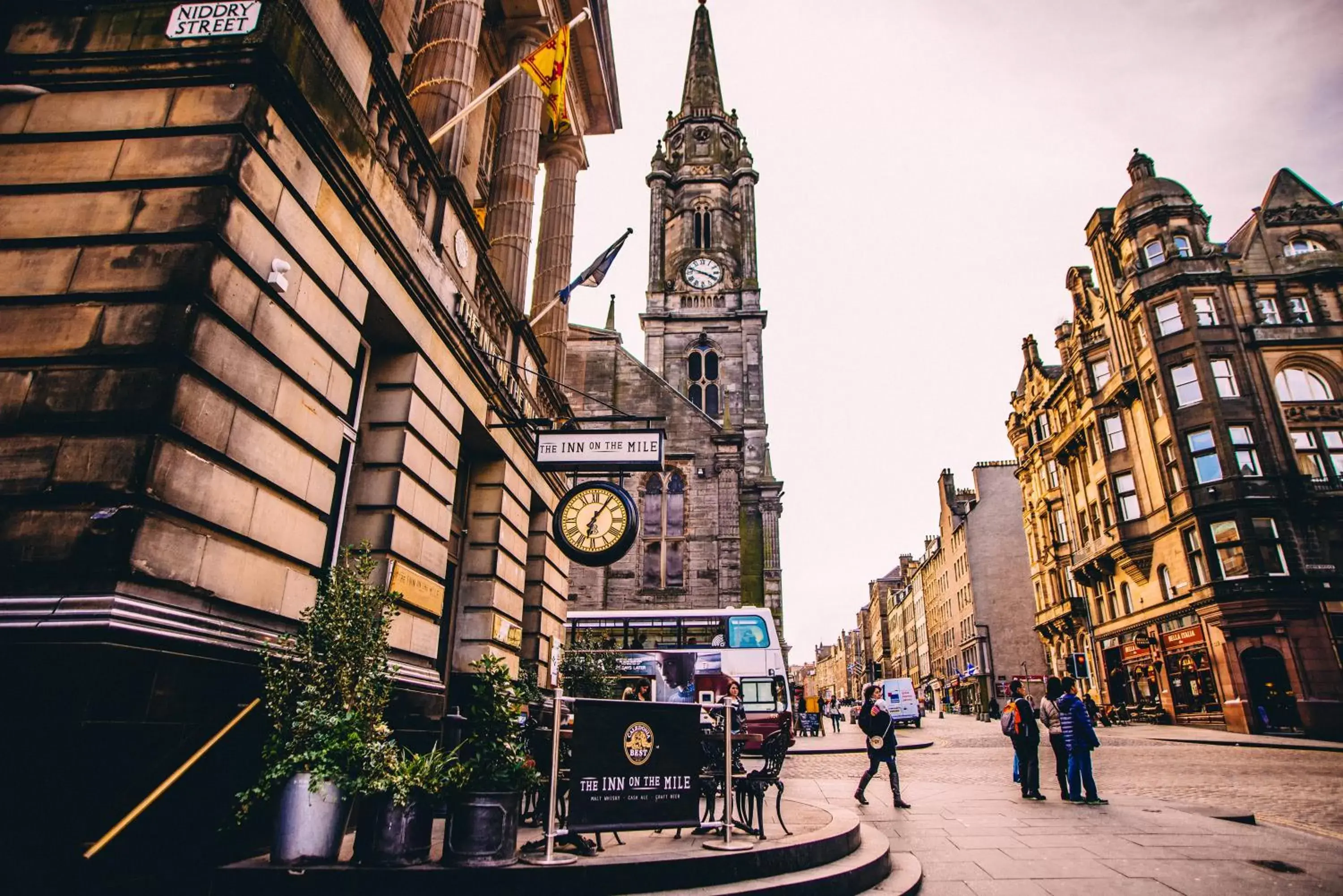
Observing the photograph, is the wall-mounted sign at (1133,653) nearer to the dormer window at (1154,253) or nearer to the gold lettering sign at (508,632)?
the dormer window at (1154,253)

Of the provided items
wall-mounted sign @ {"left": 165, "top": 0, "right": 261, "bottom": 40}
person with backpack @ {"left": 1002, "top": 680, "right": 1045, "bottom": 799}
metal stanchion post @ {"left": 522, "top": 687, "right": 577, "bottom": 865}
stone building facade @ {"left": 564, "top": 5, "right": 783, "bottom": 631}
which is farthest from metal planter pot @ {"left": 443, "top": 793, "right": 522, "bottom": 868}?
stone building facade @ {"left": 564, "top": 5, "right": 783, "bottom": 631}

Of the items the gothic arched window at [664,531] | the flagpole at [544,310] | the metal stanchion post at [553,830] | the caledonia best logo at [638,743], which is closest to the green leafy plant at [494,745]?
the metal stanchion post at [553,830]

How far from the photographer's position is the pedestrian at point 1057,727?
33.2 feet

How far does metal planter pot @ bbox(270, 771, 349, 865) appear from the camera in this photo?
14.2 ft

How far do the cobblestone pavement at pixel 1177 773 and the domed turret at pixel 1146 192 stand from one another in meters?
22.8

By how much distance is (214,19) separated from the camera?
5.57 m

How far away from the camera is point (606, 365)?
35000mm

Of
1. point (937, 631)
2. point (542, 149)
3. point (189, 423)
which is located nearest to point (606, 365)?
point (542, 149)

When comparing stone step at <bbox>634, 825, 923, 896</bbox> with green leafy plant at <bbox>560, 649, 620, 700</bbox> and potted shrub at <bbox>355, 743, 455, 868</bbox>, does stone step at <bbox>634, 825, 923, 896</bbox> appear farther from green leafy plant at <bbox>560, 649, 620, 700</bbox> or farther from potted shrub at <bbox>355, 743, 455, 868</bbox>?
green leafy plant at <bbox>560, 649, 620, 700</bbox>

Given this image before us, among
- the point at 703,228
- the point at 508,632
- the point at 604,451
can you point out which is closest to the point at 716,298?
the point at 703,228

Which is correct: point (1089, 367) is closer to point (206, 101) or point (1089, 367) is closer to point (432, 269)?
point (432, 269)

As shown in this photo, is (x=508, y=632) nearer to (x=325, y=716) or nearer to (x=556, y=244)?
(x=325, y=716)

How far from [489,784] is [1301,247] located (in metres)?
41.5

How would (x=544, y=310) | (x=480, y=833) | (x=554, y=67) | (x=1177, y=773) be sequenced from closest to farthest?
(x=480, y=833)
(x=554, y=67)
(x=544, y=310)
(x=1177, y=773)
